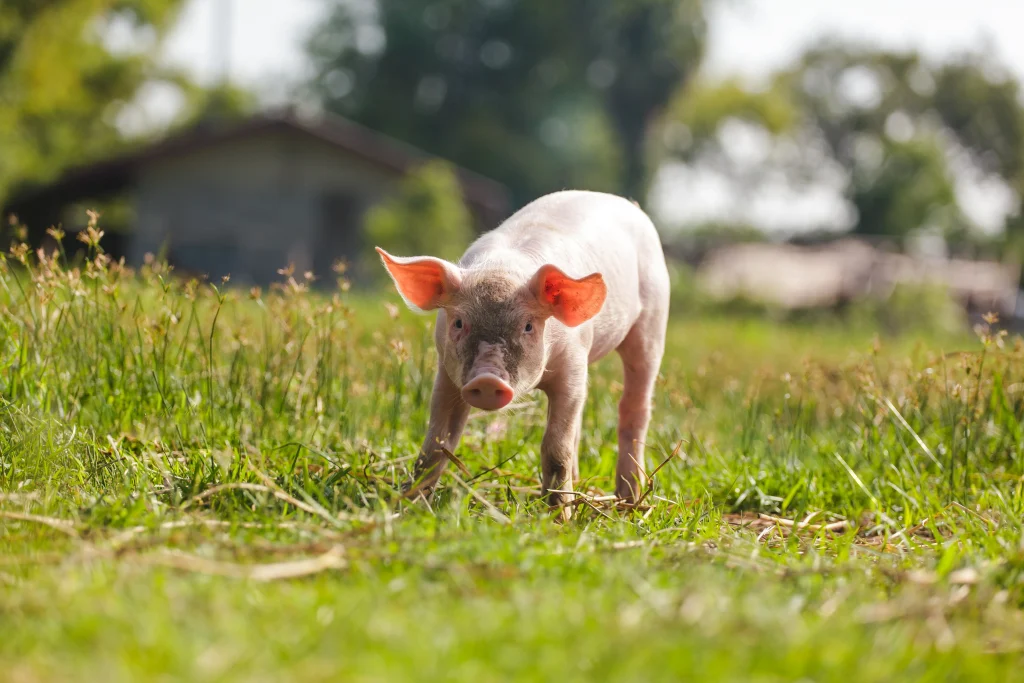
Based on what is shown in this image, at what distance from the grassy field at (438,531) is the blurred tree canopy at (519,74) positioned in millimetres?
31268

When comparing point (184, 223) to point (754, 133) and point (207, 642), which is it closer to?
point (207, 642)

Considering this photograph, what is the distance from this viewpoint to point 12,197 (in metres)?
25.9

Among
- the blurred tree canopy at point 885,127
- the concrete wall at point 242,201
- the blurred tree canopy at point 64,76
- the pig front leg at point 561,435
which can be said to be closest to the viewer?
the pig front leg at point 561,435

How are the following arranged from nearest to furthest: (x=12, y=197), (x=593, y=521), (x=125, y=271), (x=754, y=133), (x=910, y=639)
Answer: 1. (x=910, y=639)
2. (x=593, y=521)
3. (x=125, y=271)
4. (x=12, y=197)
5. (x=754, y=133)

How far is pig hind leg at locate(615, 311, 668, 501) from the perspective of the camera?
14.9 ft

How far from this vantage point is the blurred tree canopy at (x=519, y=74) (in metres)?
36.1

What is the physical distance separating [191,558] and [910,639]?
1.64 m

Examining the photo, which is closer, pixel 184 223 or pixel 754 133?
pixel 184 223

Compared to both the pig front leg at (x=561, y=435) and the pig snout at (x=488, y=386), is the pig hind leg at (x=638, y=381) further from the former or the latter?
the pig snout at (x=488, y=386)

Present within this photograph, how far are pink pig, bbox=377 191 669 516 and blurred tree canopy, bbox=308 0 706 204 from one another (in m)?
31.6

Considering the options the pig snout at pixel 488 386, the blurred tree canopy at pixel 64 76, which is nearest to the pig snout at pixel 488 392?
the pig snout at pixel 488 386

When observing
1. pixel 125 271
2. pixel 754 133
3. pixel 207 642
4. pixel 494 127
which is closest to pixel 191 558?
pixel 207 642

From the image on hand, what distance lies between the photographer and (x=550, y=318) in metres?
3.75

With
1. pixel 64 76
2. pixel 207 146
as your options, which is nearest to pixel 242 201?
pixel 207 146
